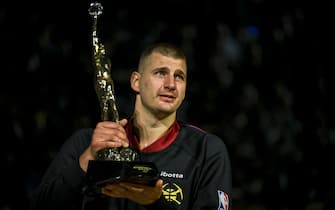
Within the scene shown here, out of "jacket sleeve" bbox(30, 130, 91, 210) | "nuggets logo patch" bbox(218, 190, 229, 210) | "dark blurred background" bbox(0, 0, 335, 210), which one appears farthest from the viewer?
"dark blurred background" bbox(0, 0, 335, 210)

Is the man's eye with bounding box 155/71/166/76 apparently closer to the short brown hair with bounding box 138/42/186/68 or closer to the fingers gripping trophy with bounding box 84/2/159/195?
the short brown hair with bounding box 138/42/186/68

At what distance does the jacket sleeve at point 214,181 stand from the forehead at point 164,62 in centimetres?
25

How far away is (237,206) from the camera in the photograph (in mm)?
3328

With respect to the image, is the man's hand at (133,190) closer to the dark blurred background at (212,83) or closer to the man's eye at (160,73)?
the man's eye at (160,73)

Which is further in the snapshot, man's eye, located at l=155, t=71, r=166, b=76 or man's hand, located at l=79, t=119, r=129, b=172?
man's eye, located at l=155, t=71, r=166, b=76

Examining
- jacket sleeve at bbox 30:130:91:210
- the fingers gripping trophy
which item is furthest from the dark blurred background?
the fingers gripping trophy

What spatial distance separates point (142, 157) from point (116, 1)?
2298 millimetres

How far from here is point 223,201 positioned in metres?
1.59

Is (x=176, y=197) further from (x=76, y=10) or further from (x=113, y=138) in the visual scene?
(x=76, y=10)

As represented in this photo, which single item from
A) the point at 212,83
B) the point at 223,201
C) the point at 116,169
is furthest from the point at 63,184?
the point at 212,83

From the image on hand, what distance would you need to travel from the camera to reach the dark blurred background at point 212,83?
3.38 m

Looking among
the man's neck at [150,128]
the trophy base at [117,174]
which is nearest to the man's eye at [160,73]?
the man's neck at [150,128]

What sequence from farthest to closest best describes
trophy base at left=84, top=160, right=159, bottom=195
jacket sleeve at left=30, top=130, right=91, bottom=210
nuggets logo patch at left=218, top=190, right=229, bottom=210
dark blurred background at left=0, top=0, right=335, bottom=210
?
dark blurred background at left=0, top=0, right=335, bottom=210 → nuggets logo patch at left=218, top=190, right=229, bottom=210 → jacket sleeve at left=30, top=130, right=91, bottom=210 → trophy base at left=84, top=160, right=159, bottom=195

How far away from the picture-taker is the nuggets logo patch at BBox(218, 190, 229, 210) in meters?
1.58
